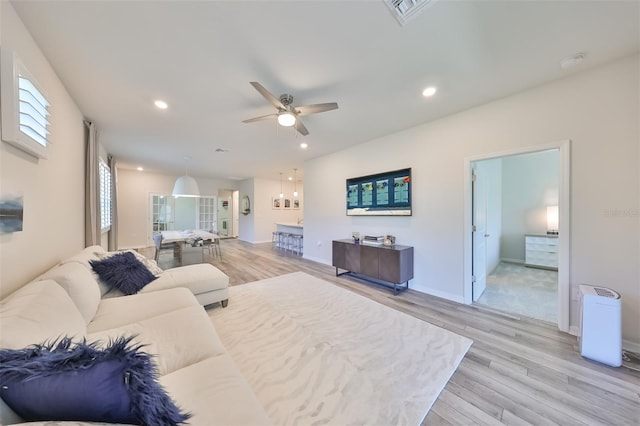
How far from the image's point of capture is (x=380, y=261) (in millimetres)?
3705

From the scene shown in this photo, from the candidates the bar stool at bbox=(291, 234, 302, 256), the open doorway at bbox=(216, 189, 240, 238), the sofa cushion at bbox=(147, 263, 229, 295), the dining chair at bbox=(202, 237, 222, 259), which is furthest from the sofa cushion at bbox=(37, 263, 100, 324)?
the open doorway at bbox=(216, 189, 240, 238)

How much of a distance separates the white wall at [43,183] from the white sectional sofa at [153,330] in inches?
8.3

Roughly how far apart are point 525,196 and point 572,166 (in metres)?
3.80

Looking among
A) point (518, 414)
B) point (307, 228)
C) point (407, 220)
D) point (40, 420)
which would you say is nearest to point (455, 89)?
point (407, 220)

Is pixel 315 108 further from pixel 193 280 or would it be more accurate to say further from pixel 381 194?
pixel 193 280

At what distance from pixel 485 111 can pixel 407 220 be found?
6.09ft

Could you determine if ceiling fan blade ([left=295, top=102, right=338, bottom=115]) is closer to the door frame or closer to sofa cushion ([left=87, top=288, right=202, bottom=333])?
sofa cushion ([left=87, top=288, right=202, bottom=333])

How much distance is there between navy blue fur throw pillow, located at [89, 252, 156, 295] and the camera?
224 centimetres

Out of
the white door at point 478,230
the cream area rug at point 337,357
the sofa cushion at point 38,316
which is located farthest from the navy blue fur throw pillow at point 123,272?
the white door at point 478,230

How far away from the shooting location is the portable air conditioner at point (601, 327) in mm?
1872

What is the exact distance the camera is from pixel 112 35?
1.78m

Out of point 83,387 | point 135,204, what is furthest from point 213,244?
Result: point 83,387

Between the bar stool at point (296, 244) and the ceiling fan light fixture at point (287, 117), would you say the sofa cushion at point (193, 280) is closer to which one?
the ceiling fan light fixture at point (287, 117)

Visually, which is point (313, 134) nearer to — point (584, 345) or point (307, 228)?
point (307, 228)
